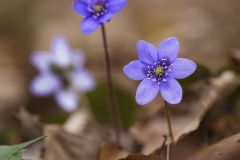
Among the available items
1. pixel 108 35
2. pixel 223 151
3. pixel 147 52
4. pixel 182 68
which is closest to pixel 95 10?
pixel 147 52

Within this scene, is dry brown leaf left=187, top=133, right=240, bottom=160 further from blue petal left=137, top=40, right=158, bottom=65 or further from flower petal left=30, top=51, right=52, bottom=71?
flower petal left=30, top=51, right=52, bottom=71

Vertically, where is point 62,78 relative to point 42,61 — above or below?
below

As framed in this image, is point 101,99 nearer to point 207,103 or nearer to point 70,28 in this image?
point 207,103

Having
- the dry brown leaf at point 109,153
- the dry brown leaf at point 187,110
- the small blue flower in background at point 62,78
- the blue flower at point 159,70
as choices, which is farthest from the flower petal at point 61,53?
the blue flower at point 159,70

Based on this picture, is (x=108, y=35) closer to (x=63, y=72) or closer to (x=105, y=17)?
(x=63, y=72)

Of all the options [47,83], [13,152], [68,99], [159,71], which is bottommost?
[68,99]
